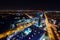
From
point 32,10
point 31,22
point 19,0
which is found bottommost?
point 31,22

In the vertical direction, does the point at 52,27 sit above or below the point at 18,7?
below

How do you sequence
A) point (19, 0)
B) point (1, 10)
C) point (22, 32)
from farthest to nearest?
point (19, 0) < point (1, 10) < point (22, 32)

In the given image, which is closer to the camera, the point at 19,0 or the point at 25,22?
the point at 25,22

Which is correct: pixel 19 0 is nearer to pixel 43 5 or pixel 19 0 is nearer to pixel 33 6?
pixel 33 6

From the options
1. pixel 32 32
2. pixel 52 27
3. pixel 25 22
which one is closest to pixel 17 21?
pixel 25 22

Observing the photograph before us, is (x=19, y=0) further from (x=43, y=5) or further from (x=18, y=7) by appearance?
(x=43, y=5)

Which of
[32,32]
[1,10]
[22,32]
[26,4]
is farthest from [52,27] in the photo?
[1,10]

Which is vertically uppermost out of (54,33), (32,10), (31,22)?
(32,10)

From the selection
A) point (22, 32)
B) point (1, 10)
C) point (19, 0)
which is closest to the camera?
point (22, 32)

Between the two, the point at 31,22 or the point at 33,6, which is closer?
the point at 31,22
